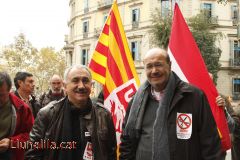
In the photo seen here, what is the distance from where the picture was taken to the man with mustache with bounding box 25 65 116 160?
3.33 meters

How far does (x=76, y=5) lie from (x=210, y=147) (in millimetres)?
42332

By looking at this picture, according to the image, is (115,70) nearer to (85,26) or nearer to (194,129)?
(194,129)

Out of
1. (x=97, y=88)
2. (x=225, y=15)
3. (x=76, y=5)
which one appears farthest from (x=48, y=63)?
(x=225, y=15)

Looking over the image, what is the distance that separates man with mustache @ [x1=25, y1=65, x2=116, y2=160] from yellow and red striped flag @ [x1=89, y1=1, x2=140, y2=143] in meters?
1.80

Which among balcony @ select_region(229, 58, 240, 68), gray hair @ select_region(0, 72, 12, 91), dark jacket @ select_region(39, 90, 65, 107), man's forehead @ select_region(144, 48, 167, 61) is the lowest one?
dark jacket @ select_region(39, 90, 65, 107)

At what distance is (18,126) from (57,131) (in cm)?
75

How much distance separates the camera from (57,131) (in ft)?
11.0

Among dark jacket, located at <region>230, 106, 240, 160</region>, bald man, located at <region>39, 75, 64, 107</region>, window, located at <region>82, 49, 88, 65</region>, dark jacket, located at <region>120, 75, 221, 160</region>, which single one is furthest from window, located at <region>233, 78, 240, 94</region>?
dark jacket, located at <region>120, 75, 221, 160</region>

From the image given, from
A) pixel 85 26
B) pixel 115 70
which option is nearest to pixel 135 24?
pixel 85 26

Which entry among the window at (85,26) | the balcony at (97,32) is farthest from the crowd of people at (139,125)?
the window at (85,26)

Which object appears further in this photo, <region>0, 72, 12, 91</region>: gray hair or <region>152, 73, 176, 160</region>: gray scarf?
<region>0, 72, 12, 91</region>: gray hair

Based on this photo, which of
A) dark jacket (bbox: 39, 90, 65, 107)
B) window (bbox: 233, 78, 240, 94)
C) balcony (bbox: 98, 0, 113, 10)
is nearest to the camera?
dark jacket (bbox: 39, 90, 65, 107)

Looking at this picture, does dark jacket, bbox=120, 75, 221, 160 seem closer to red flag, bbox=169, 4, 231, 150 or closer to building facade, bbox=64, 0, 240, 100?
red flag, bbox=169, 4, 231, 150

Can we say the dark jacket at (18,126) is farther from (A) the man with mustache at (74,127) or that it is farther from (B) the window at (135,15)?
(B) the window at (135,15)
